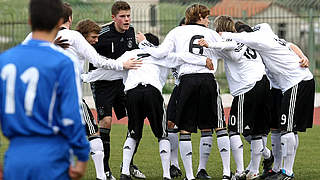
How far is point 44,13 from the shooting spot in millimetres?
4742

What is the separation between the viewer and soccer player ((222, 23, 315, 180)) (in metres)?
9.20

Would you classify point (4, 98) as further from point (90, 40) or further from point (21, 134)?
point (90, 40)

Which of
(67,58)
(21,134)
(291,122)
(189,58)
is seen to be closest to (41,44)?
(67,58)

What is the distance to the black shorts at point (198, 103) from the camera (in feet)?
29.6

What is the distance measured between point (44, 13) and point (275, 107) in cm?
559

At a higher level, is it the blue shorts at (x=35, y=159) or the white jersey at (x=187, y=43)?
the white jersey at (x=187, y=43)

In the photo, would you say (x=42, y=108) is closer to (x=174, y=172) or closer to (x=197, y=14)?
(x=197, y=14)

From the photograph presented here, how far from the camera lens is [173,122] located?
9.54 meters

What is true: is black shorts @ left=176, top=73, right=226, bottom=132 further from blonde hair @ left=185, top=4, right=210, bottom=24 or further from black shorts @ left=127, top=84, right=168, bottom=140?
blonde hair @ left=185, top=4, right=210, bottom=24

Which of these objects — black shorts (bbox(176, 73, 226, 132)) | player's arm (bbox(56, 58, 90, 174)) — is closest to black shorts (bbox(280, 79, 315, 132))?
black shorts (bbox(176, 73, 226, 132))

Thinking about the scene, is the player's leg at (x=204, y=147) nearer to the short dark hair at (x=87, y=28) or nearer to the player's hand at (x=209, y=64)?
the player's hand at (x=209, y=64)

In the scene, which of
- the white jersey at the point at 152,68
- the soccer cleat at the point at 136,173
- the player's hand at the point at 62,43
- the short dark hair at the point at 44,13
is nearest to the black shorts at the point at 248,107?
the white jersey at the point at 152,68

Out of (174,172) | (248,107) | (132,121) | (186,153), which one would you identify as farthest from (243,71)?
(174,172)

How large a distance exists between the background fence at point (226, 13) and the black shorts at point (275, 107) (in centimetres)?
1329
